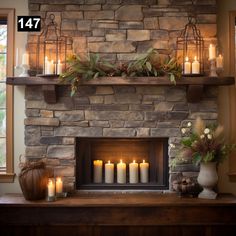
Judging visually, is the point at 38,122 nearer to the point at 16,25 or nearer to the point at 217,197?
the point at 16,25

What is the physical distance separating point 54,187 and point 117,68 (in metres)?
1.37

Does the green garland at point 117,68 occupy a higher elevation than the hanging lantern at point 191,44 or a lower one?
lower

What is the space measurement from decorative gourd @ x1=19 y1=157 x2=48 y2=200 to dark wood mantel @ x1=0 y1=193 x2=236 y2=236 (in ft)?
0.39

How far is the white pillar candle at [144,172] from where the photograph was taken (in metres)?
4.02

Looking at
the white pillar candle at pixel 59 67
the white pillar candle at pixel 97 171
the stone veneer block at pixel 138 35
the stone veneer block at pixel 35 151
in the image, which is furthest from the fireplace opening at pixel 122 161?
the stone veneer block at pixel 138 35

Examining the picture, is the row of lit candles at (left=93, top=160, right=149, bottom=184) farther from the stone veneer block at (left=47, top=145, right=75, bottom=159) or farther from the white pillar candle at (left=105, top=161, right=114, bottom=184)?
the stone veneer block at (left=47, top=145, right=75, bottom=159)

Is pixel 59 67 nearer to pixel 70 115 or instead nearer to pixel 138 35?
pixel 70 115

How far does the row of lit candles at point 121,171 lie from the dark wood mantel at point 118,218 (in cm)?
54

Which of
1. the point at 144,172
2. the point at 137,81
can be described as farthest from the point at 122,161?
the point at 137,81

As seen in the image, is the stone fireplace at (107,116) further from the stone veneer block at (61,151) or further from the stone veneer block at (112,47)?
the stone veneer block at (112,47)

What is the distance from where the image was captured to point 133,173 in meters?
4.01

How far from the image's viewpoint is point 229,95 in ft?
13.1

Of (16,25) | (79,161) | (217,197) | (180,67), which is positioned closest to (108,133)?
(79,161)

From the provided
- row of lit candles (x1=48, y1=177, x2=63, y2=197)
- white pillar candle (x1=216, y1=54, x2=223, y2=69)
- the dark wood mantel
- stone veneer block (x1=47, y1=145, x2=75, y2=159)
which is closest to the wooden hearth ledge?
white pillar candle (x1=216, y1=54, x2=223, y2=69)
